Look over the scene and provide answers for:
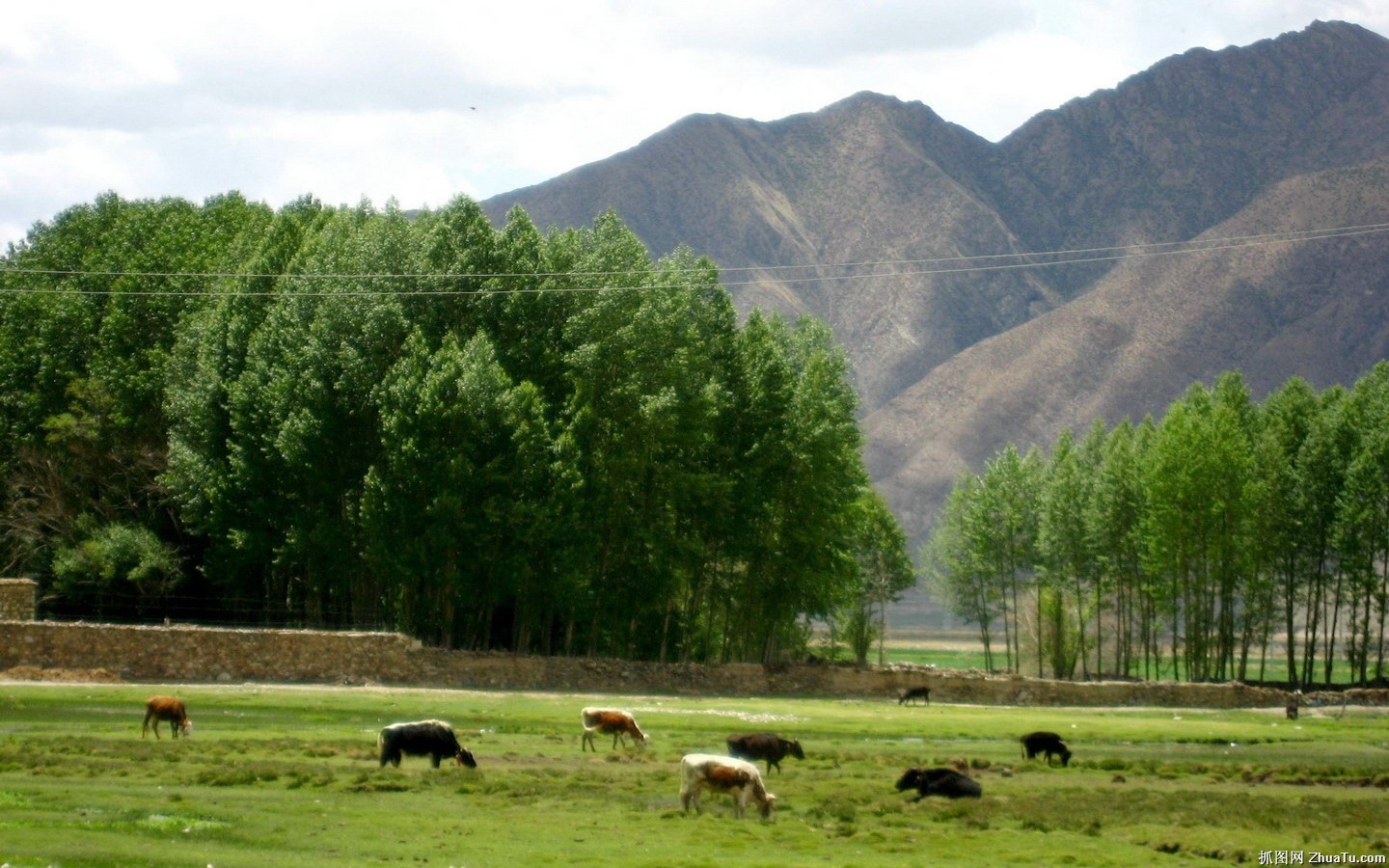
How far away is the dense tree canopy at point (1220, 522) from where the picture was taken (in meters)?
81.8

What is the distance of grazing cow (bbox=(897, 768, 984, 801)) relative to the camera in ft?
93.6

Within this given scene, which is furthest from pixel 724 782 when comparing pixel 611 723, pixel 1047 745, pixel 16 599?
pixel 16 599

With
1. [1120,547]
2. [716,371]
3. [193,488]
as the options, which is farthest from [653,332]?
[1120,547]

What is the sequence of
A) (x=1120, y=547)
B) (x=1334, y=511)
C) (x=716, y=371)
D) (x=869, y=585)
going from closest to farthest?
(x=716, y=371) → (x=1334, y=511) → (x=1120, y=547) → (x=869, y=585)

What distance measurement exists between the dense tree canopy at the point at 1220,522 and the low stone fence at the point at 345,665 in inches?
735

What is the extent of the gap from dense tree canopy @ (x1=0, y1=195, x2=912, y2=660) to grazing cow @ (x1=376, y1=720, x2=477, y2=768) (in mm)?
28099

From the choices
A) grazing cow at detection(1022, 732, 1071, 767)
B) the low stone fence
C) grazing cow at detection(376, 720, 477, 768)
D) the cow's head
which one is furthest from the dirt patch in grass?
the cow's head

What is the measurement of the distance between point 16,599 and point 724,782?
36.9 m

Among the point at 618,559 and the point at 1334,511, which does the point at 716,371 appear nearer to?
the point at 618,559

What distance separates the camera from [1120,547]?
9162 centimetres

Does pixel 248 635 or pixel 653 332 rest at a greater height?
pixel 653 332

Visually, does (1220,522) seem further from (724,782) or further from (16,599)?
(724,782)

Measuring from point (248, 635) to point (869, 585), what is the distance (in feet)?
196

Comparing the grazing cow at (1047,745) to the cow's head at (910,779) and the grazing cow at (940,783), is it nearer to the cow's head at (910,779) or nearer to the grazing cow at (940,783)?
the grazing cow at (940,783)
